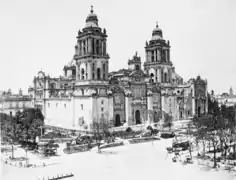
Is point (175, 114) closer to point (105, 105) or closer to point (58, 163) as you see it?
point (105, 105)

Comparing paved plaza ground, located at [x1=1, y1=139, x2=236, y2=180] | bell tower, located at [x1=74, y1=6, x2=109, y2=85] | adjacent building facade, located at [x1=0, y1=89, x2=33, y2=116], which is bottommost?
paved plaza ground, located at [x1=1, y1=139, x2=236, y2=180]

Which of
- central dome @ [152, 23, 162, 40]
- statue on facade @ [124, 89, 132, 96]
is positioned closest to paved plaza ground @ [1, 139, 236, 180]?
statue on facade @ [124, 89, 132, 96]

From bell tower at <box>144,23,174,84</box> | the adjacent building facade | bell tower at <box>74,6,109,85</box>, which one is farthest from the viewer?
the adjacent building facade

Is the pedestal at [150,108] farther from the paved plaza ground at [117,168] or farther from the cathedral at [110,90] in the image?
the paved plaza ground at [117,168]

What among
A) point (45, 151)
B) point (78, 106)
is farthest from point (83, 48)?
point (45, 151)

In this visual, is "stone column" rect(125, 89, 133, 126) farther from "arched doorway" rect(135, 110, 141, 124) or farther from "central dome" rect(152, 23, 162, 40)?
"central dome" rect(152, 23, 162, 40)

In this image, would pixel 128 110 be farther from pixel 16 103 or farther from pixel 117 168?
pixel 16 103
